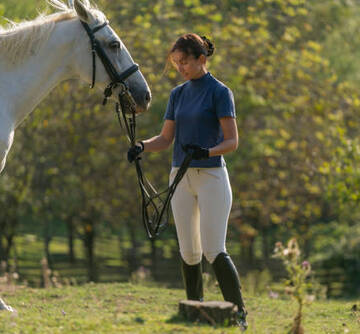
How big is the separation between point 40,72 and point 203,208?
169 cm

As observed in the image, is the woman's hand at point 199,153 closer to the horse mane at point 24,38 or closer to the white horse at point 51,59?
the white horse at point 51,59

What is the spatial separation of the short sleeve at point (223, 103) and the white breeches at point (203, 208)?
0.40 meters

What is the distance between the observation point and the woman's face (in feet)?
15.1

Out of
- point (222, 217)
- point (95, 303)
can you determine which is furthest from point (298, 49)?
point (222, 217)

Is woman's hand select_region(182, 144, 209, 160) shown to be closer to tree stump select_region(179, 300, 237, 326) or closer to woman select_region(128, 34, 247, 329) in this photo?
woman select_region(128, 34, 247, 329)

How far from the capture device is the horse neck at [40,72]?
196 inches

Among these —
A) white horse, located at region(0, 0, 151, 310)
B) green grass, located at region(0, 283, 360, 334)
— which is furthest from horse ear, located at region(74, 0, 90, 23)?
green grass, located at region(0, 283, 360, 334)

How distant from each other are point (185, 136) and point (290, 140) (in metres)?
10.6

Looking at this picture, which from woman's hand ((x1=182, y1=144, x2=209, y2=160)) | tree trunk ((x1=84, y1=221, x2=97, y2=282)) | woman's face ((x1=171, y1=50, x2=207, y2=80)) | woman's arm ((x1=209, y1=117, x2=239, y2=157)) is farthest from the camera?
tree trunk ((x1=84, y1=221, x2=97, y2=282))

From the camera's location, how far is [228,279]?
464 cm

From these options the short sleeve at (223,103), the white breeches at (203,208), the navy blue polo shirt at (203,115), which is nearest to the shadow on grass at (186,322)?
the white breeches at (203,208)

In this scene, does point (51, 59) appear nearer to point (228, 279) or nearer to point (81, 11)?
point (81, 11)

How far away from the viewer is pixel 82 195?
1480 cm

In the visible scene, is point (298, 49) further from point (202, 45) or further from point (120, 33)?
point (202, 45)
